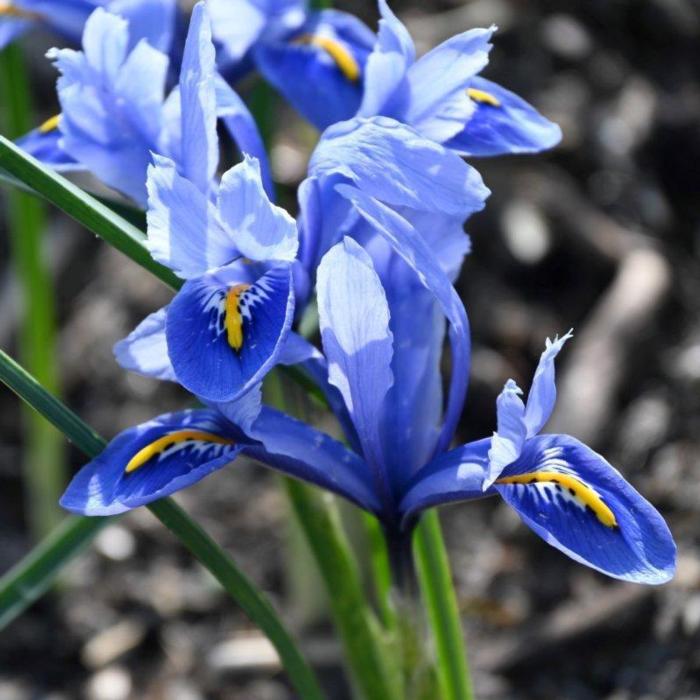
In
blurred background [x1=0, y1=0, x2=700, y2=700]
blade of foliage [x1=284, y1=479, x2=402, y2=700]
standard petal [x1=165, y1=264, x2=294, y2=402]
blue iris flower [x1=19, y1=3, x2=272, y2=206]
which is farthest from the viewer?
blurred background [x1=0, y1=0, x2=700, y2=700]

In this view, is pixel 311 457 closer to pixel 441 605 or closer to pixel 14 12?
pixel 441 605

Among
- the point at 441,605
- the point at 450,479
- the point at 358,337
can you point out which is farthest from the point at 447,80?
the point at 441,605

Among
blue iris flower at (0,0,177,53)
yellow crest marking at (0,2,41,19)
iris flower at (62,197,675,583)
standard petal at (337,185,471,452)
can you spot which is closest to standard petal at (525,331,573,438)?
iris flower at (62,197,675,583)

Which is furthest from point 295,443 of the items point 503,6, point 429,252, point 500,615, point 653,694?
point 503,6

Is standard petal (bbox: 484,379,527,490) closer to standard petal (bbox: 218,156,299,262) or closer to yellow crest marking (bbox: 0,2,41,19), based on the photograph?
standard petal (bbox: 218,156,299,262)

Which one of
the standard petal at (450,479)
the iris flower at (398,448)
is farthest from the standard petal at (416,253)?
the standard petal at (450,479)

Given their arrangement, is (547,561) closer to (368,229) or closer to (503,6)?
(368,229)
